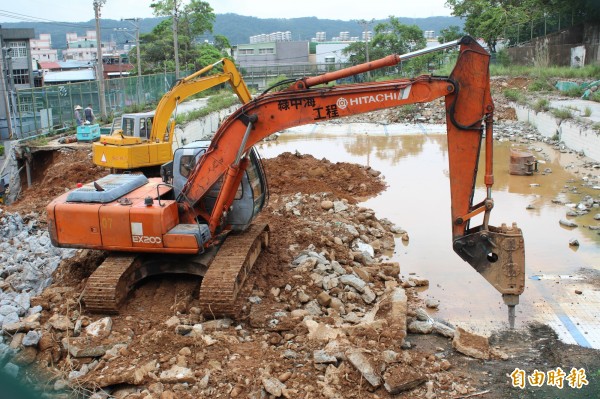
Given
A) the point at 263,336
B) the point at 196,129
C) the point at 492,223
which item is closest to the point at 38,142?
the point at 196,129

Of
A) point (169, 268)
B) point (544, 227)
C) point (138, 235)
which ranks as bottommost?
point (544, 227)

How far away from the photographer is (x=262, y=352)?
7.15m

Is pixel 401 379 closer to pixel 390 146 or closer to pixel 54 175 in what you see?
pixel 54 175

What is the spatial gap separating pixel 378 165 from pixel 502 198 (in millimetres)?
5746

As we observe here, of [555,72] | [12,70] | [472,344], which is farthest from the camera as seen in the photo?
[555,72]

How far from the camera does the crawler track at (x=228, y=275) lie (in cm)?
783

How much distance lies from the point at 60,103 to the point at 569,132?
19359 mm

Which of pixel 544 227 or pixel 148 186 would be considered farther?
pixel 544 227

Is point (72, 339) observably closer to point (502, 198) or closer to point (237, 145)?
point (237, 145)

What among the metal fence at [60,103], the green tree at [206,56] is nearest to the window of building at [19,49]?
the metal fence at [60,103]

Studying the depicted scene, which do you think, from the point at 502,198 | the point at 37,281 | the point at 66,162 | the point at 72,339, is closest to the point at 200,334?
the point at 72,339

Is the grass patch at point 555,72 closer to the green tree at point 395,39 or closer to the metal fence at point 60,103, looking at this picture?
the green tree at point 395,39

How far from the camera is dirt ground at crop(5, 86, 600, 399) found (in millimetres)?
6512

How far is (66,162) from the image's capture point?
1898 cm
